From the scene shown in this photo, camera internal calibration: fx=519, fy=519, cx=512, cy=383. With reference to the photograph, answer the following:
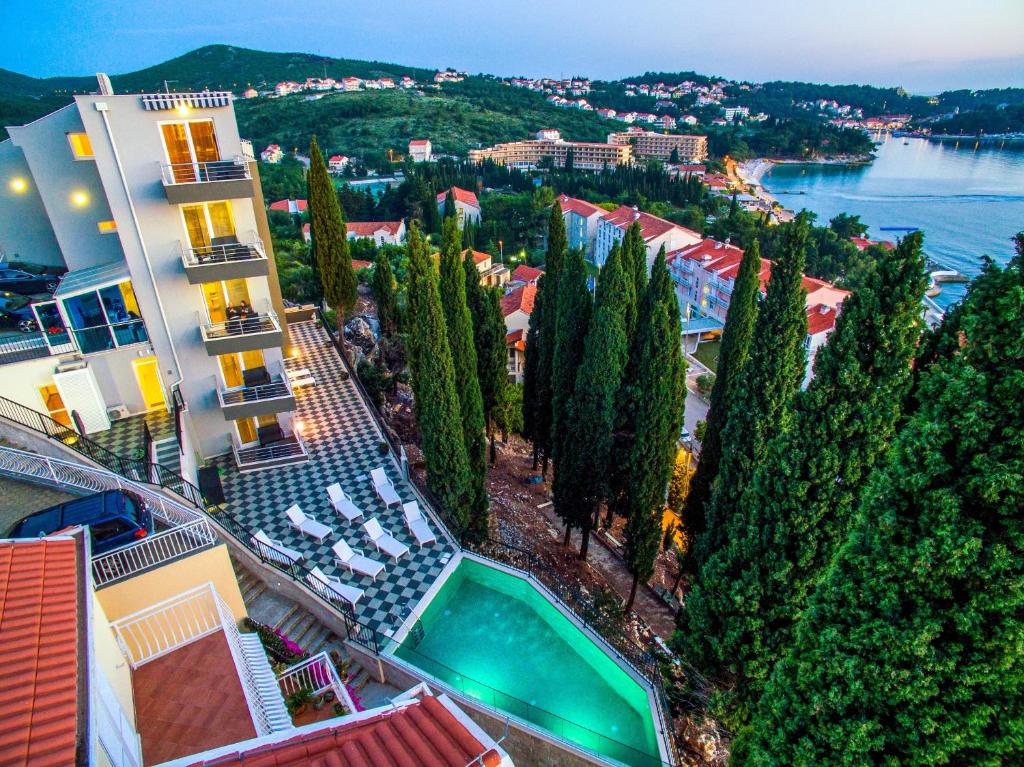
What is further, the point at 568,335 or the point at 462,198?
the point at 462,198

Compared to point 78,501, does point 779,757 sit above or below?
below

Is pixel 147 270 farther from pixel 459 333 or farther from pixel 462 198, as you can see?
pixel 462 198

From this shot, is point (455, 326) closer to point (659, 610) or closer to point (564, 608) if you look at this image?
point (564, 608)

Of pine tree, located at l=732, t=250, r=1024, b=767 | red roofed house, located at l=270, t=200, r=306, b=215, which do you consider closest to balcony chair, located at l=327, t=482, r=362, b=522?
pine tree, located at l=732, t=250, r=1024, b=767

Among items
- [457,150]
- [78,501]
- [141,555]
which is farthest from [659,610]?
[457,150]

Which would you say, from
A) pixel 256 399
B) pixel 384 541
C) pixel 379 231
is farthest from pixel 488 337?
pixel 379 231

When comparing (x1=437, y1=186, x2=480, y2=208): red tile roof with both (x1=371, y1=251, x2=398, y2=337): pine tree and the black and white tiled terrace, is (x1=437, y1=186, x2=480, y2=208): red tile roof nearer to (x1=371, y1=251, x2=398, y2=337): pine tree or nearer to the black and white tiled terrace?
(x1=371, y1=251, x2=398, y2=337): pine tree
